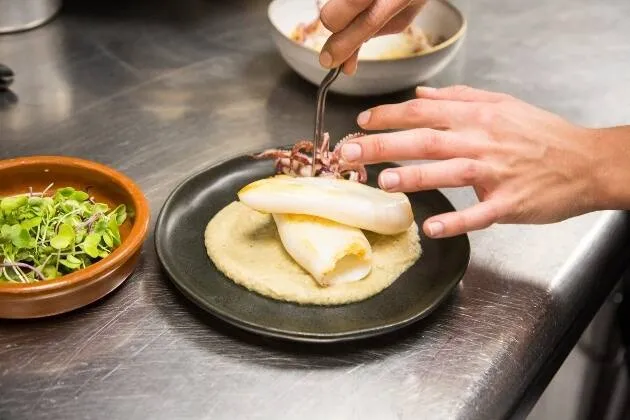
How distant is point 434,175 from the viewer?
40.3 inches

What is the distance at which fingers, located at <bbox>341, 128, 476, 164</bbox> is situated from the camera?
1.05 m

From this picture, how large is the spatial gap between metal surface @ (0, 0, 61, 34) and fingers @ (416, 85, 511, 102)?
1109 millimetres

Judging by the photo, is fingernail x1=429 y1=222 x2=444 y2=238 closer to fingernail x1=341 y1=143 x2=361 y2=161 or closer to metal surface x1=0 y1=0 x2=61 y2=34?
fingernail x1=341 y1=143 x2=361 y2=161

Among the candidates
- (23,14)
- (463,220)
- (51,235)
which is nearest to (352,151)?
(463,220)

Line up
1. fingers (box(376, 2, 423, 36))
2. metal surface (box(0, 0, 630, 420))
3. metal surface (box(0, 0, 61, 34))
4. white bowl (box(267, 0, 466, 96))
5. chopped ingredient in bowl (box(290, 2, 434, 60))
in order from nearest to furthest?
metal surface (box(0, 0, 630, 420)), fingers (box(376, 2, 423, 36)), white bowl (box(267, 0, 466, 96)), chopped ingredient in bowl (box(290, 2, 434, 60)), metal surface (box(0, 0, 61, 34))

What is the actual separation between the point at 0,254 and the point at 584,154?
83 cm

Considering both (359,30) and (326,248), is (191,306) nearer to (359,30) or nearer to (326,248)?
(326,248)

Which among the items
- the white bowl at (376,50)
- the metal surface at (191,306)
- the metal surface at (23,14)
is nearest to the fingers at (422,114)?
the metal surface at (191,306)

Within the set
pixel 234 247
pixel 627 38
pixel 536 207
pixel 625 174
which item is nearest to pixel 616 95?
pixel 627 38

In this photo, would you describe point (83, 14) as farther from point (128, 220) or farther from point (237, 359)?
point (237, 359)

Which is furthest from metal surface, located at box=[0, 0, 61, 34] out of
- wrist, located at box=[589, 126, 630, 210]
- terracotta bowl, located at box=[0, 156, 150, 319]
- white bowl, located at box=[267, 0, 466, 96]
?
wrist, located at box=[589, 126, 630, 210]

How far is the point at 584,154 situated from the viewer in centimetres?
109

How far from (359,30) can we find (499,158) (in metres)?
0.27

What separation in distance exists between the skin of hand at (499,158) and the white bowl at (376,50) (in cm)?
36
